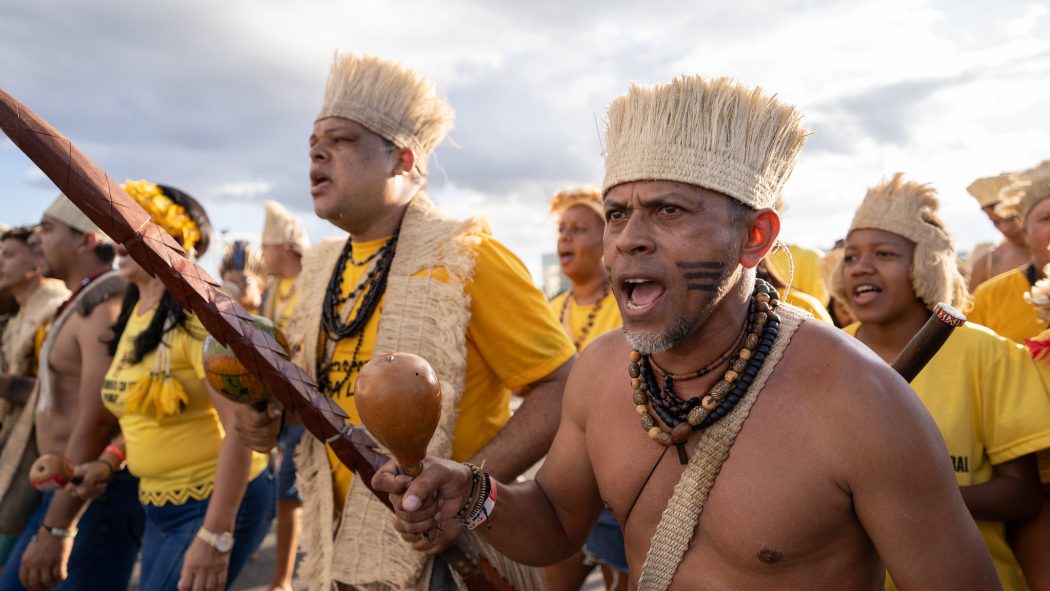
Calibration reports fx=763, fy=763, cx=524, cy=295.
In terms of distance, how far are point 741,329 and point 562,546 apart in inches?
31.8

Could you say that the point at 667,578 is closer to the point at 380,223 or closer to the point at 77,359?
the point at 380,223

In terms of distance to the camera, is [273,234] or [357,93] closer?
[357,93]

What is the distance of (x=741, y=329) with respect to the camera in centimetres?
194

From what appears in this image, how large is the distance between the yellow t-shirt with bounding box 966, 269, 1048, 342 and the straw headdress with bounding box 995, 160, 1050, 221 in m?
0.34

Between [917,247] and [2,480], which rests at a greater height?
[917,247]

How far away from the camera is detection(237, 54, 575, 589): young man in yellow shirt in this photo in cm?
266

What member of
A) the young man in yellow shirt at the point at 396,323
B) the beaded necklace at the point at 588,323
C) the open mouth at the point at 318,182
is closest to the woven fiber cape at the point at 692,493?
the young man in yellow shirt at the point at 396,323

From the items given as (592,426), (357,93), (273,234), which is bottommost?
(592,426)

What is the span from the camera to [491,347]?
2.79 meters

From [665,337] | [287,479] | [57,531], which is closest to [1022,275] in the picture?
[665,337]

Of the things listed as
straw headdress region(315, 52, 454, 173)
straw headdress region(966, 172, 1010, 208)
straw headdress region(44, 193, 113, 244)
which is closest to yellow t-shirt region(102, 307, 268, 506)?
straw headdress region(315, 52, 454, 173)

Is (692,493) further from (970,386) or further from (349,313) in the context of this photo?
(349,313)

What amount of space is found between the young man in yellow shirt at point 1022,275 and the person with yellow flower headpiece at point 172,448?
363 centimetres

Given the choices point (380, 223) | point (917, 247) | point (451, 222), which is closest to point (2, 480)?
point (380, 223)
